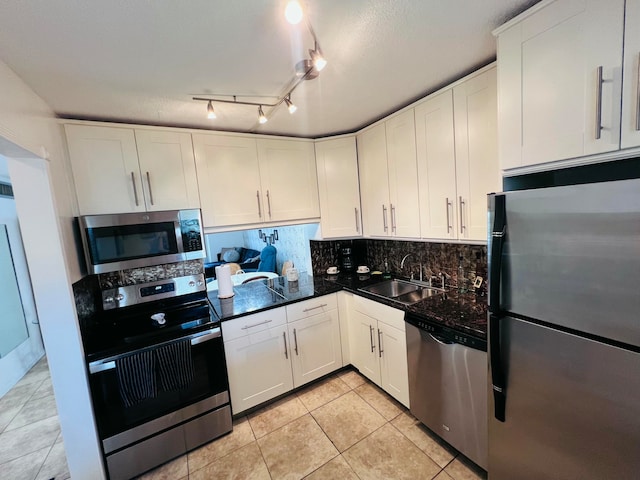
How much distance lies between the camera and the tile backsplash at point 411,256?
2113mm

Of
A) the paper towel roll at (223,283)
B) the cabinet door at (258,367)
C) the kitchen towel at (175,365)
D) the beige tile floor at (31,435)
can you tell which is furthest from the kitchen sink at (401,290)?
the beige tile floor at (31,435)

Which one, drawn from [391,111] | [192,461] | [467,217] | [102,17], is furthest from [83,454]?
[391,111]

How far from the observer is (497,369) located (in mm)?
1312

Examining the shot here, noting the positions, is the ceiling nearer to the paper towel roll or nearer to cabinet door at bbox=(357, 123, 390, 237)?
cabinet door at bbox=(357, 123, 390, 237)

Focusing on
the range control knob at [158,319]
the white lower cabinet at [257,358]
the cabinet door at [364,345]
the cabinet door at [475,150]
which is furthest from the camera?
the cabinet door at [364,345]

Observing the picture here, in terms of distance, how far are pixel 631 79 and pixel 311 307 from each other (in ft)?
7.19

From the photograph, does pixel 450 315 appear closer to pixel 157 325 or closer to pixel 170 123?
pixel 157 325

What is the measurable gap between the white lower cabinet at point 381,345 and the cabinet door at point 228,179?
1.30 metres

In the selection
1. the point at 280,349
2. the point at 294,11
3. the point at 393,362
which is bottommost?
the point at 393,362

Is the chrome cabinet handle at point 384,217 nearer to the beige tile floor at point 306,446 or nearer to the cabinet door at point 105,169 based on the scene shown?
the beige tile floor at point 306,446

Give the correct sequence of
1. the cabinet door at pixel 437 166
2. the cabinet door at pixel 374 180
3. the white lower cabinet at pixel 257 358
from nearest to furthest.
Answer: the cabinet door at pixel 437 166, the white lower cabinet at pixel 257 358, the cabinet door at pixel 374 180

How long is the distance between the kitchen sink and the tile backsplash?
0.12 metres

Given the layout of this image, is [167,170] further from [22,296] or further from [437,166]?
[22,296]

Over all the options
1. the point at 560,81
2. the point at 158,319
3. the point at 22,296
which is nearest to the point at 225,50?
the point at 560,81
